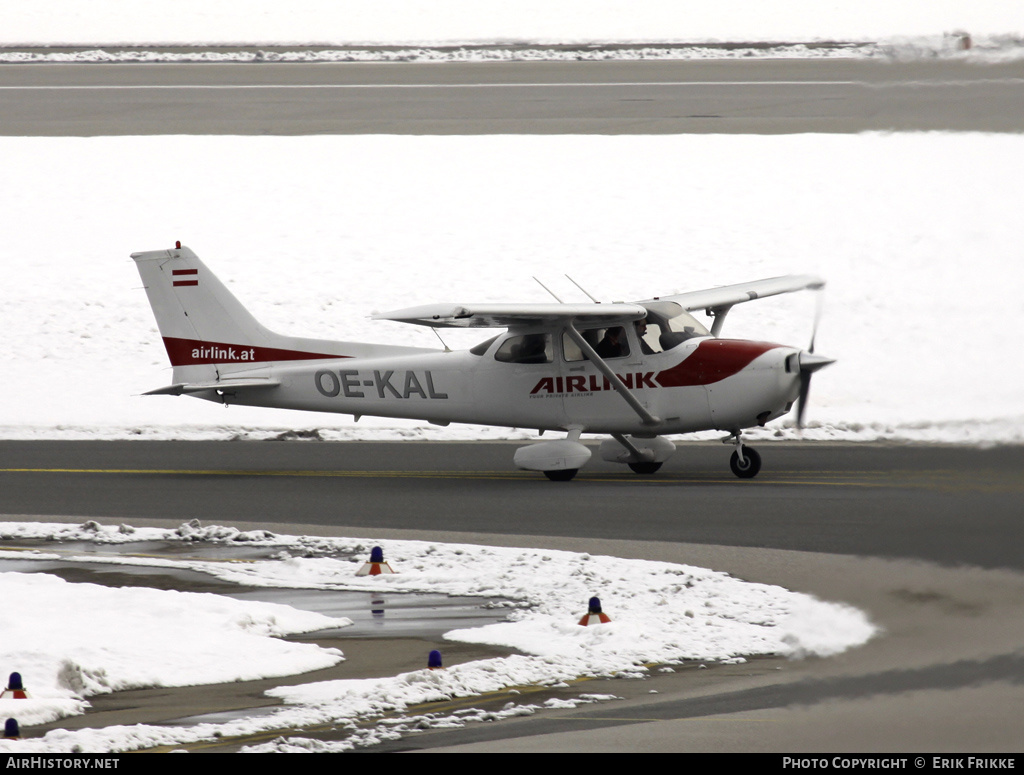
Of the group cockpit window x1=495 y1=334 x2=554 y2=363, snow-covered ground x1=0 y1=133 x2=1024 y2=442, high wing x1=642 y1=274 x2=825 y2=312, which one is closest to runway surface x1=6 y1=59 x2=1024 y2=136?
snow-covered ground x1=0 y1=133 x2=1024 y2=442

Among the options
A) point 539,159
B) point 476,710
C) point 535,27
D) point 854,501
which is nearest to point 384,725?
point 476,710

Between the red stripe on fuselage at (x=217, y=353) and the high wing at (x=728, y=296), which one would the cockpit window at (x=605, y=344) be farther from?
the red stripe on fuselage at (x=217, y=353)

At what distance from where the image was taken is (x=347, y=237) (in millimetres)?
30547

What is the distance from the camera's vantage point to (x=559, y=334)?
1678 cm

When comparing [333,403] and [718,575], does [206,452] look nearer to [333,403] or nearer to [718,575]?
[333,403]

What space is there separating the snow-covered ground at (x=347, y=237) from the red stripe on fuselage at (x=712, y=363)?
178 centimetres

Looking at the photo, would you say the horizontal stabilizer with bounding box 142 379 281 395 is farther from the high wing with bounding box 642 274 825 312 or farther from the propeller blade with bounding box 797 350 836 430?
the propeller blade with bounding box 797 350 836 430

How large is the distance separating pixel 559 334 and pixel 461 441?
4.99 meters

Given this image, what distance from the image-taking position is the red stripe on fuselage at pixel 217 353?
18.5m

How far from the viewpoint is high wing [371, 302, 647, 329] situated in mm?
14922

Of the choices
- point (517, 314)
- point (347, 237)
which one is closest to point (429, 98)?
point (347, 237)

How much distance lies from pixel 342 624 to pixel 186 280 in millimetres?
10648

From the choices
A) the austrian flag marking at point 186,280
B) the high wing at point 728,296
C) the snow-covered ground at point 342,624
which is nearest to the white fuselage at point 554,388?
the austrian flag marking at point 186,280

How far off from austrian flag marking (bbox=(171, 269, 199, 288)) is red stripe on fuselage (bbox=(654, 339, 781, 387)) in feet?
22.4
